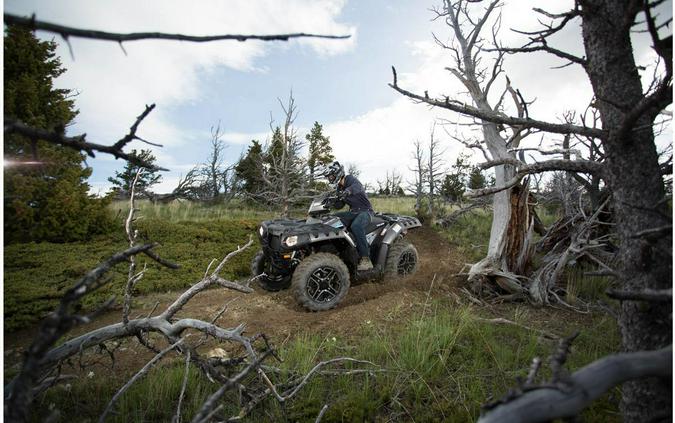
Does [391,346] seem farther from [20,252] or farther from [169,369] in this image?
[20,252]

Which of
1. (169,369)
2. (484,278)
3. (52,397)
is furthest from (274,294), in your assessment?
(484,278)

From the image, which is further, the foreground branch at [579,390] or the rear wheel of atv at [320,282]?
the rear wheel of atv at [320,282]

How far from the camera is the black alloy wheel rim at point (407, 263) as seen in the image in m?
6.82

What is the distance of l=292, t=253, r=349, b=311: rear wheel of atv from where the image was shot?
203 inches

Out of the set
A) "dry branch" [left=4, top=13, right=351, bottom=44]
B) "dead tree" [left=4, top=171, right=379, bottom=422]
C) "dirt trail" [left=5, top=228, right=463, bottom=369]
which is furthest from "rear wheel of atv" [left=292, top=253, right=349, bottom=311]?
"dry branch" [left=4, top=13, right=351, bottom=44]

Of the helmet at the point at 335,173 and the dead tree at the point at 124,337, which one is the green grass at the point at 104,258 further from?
the helmet at the point at 335,173

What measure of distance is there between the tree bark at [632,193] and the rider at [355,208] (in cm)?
447

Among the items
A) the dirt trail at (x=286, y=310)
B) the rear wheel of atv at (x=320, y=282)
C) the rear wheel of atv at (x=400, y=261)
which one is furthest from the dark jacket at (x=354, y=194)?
the dirt trail at (x=286, y=310)

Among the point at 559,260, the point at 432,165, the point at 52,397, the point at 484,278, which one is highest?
the point at 432,165

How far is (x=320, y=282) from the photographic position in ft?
17.6

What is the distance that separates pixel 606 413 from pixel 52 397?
469 cm

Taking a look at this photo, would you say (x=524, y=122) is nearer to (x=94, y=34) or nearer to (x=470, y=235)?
(x=94, y=34)

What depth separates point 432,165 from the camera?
56.4 feet

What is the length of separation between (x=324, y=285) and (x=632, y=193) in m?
4.41
